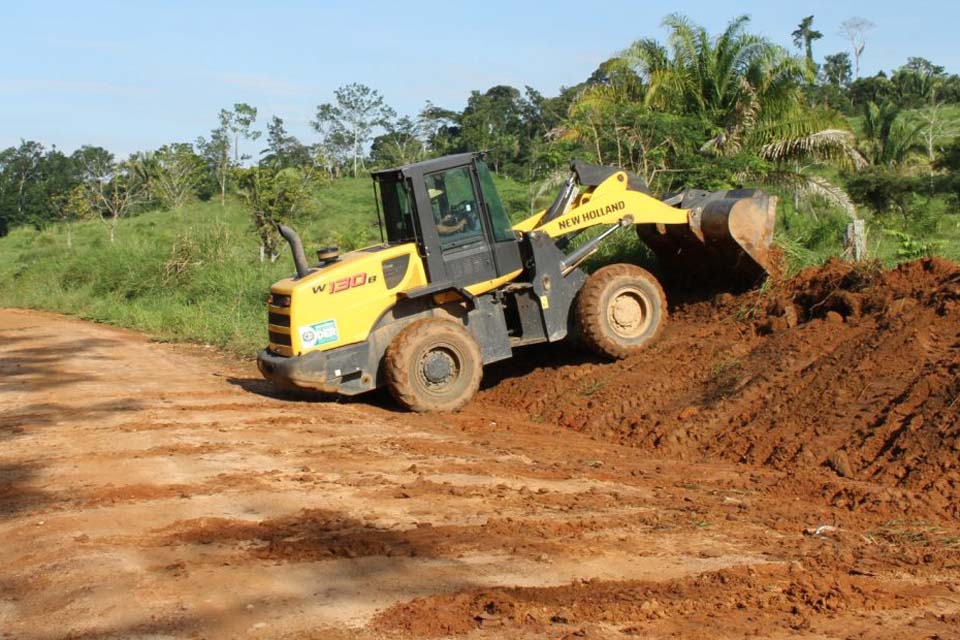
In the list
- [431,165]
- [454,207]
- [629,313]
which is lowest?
[629,313]

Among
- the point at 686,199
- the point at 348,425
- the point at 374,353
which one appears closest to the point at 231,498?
the point at 348,425

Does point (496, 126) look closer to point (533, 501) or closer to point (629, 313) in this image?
point (629, 313)

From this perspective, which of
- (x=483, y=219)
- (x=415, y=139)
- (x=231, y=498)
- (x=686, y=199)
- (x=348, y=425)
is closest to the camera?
(x=231, y=498)

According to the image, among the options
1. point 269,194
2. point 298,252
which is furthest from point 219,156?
point 298,252

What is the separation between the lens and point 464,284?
10008 millimetres

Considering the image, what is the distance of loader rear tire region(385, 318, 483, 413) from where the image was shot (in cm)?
961

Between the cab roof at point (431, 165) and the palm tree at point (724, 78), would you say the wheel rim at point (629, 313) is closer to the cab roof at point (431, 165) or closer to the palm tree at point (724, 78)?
the cab roof at point (431, 165)

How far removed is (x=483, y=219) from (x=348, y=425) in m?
2.39

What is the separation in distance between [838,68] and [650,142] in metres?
66.0

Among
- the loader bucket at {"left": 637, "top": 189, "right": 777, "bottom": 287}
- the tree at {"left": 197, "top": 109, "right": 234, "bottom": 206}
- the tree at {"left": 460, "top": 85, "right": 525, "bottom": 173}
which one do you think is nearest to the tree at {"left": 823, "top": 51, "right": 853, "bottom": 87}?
the tree at {"left": 460, "top": 85, "right": 525, "bottom": 173}

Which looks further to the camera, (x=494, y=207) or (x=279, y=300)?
(x=494, y=207)

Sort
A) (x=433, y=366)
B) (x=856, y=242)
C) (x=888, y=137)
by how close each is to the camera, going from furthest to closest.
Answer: (x=888, y=137), (x=856, y=242), (x=433, y=366)

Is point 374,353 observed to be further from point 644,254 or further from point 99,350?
point 99,350

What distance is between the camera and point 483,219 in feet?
33.0
